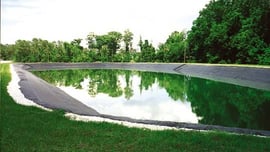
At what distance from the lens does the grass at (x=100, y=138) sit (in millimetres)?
7082

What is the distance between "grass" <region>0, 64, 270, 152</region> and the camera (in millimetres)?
7082

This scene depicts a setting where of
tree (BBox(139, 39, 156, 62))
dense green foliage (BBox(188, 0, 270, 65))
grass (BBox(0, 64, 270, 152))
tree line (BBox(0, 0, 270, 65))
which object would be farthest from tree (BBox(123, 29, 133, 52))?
grass (BBox(0, 64, 270, 152))

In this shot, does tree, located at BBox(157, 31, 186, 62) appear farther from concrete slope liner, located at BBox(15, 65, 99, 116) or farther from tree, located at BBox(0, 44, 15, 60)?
tree, located at BBox(0, 44, 15, 60)

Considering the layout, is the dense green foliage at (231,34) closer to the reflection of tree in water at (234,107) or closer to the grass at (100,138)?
the reflection of tree in water at (234,107)

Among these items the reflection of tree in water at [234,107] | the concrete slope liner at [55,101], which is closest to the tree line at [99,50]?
the reflection of tree in water at [234,107]

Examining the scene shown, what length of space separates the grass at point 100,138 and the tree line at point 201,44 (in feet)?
69.0

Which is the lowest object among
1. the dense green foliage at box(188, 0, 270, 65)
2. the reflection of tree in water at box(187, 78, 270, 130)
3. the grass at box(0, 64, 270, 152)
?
the reflection of tree in water at box(187, 78, 270, 130)

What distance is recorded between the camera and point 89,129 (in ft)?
28.2

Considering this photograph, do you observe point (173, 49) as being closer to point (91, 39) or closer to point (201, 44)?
point (201, 44)

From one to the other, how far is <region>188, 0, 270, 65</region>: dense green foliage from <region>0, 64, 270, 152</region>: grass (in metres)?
A: 27.1

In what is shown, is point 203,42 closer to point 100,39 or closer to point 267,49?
point 267,49

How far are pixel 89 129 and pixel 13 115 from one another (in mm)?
2568

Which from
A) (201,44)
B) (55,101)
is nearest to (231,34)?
(201,44)

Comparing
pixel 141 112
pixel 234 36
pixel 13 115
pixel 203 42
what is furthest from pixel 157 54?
pixel 13 115
